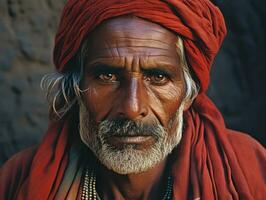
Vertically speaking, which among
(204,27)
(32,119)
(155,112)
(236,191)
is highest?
(204,27)

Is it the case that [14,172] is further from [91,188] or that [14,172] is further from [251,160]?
[251,160]

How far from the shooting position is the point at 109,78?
3410mm

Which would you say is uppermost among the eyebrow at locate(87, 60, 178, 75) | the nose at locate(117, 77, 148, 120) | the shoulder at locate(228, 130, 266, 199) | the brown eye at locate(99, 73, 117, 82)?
the eyebrow at locate(87, 60, 178, 75)

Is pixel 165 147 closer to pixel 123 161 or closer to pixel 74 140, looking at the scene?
pixel 123 161

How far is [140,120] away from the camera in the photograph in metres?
3.33

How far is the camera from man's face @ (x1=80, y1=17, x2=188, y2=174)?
A: 132 inches

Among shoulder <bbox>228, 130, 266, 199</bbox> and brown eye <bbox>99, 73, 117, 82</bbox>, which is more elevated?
brown eye <bbox>99, 73, 117, 82</bbox>

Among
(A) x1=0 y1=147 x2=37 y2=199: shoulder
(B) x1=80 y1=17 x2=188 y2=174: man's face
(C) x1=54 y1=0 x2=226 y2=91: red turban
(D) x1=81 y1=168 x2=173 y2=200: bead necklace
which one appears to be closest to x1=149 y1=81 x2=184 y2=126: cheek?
(B) x1=80 y1=17 x2=188 y2=174: man's face

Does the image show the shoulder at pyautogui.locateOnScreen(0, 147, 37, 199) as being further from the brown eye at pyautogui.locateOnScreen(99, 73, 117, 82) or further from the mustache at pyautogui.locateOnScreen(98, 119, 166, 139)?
the brown eye at pyautogui.locateOnScreen(99, 73, 117, 82)

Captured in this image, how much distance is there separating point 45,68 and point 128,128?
151cm

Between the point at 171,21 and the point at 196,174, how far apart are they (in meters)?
0.59

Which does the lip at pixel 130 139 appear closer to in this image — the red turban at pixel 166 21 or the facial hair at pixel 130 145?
the facial hair at pixel 130 145

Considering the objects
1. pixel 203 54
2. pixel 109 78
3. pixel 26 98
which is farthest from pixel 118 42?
pixel 26 98

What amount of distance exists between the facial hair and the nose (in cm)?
3
